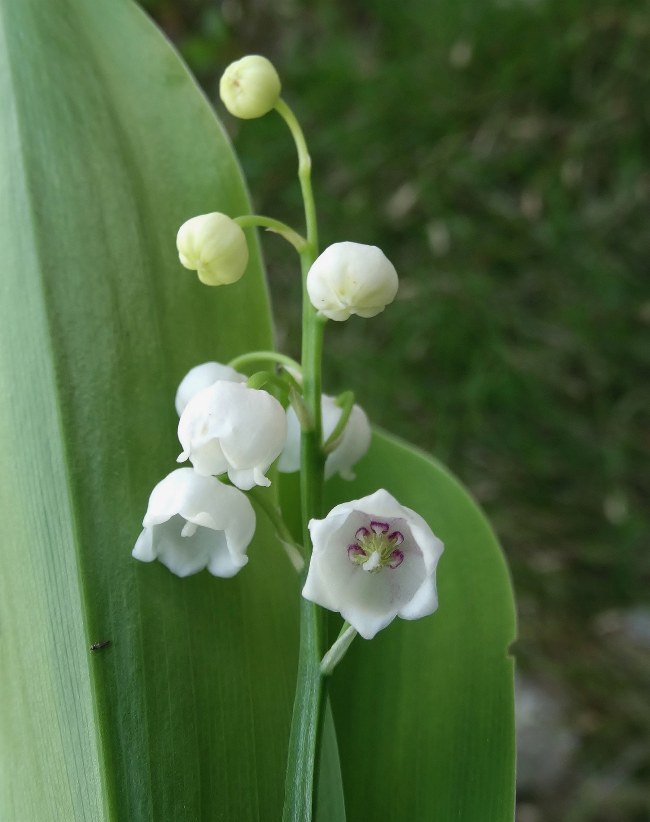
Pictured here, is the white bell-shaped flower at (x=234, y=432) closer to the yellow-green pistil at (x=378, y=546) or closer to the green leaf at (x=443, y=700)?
the yellow-green pistil at (x=378, y=546)

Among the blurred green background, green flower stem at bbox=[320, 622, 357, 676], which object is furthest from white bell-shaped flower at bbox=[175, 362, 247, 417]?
the blurred green background

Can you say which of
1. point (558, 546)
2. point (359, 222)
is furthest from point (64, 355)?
point (558, 546)

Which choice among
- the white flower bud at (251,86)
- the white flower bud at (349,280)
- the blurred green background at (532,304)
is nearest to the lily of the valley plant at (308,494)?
the white flower bud at (349,280)

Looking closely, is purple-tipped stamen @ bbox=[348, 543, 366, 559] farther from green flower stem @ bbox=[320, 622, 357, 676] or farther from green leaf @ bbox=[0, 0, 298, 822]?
green leaf @ bbox=[0, 0, 298, 822]

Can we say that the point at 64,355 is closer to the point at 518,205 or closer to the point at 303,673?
the point at 303,673

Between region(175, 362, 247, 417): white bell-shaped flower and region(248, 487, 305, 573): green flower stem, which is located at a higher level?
region(175, 362, 247, 417): white bell-shaped flower

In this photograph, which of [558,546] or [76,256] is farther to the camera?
[558,546]
